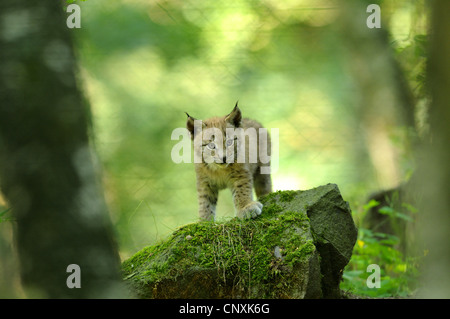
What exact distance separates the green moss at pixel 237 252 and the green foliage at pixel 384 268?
124cm

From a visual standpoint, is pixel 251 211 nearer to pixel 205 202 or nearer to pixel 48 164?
pixel 205 202

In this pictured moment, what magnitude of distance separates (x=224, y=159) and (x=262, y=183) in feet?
3.10

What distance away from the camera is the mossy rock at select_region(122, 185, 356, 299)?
2.58 m

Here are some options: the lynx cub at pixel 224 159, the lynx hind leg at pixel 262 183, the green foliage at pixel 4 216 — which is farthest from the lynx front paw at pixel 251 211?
the green foliage at pixel 4 216

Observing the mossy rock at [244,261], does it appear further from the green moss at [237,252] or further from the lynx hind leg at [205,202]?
the lynx hind leg at [205,202]

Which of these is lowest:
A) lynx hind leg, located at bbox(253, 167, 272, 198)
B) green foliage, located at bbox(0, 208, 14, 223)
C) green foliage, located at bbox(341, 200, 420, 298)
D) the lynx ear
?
green foliage, located at bbox(341, 200, 420, 298)

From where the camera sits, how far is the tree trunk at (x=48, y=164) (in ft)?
5.87

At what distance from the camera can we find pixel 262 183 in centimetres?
432

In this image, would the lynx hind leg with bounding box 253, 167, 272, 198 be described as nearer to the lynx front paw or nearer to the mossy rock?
the lynx front paw

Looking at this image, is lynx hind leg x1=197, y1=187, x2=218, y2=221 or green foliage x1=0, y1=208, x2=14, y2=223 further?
lynx hind leg x1=197, y1=187, x2=218, y2=221

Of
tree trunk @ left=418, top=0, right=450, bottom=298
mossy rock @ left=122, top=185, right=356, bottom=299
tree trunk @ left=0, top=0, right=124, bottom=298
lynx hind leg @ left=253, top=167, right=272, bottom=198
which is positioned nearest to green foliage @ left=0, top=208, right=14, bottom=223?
tree trunk @ left=0, top=0, right=124, bottom=298

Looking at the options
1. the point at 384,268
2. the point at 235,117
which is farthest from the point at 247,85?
the point at 384,268

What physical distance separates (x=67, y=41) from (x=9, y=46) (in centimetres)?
22

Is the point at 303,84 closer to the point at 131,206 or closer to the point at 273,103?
the point at 273,103
